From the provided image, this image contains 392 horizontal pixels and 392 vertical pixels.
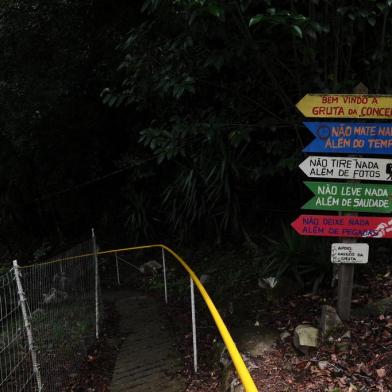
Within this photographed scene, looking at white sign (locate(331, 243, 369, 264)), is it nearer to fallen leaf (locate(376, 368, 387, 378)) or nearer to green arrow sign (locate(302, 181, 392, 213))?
green arrow sign (locate(302, 181, 392, 213))

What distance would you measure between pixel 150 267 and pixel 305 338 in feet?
19.6

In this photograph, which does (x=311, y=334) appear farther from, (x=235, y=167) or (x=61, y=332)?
(x=235, y=167)

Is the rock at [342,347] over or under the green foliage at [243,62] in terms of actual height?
under

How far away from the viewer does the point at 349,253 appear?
3.51 metres

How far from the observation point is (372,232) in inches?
135

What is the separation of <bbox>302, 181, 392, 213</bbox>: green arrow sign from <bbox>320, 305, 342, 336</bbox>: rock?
3.02 feet

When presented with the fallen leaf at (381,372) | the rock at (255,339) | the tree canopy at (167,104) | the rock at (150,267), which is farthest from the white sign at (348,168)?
the rock at (150,267)

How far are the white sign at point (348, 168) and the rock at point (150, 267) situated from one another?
6219 millimetres

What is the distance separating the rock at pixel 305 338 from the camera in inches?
135

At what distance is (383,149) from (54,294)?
3215 mm

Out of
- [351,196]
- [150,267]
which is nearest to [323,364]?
[351,196]

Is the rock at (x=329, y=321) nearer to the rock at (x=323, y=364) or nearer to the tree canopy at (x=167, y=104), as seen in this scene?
the rock at (x=323, y=364)

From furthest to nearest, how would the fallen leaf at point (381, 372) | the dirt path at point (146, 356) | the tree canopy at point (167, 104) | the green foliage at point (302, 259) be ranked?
the green foliage at point (302, 259), the dirt path at point (146, 356), the tree canopy at point (167, 104), the fallen leaf at point (381, 372)

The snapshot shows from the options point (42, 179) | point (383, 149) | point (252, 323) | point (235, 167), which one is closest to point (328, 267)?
point (252, 323)
